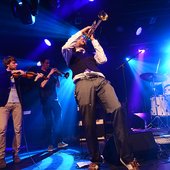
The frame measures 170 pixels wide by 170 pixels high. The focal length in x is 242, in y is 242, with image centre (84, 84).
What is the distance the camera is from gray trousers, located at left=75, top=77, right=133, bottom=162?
2.89 meters

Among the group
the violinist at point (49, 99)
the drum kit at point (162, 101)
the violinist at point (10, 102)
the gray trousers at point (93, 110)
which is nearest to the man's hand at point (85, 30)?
the gray trousers at point (93, 110)

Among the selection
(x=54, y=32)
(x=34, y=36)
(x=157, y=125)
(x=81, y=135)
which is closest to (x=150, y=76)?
(x=157, y=125)

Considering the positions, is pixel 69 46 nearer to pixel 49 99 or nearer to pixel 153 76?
pixel 49 99

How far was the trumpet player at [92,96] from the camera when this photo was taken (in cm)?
289

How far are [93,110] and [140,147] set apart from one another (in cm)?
97

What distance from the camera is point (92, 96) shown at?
3.15 meters

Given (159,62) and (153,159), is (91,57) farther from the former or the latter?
(159,62)

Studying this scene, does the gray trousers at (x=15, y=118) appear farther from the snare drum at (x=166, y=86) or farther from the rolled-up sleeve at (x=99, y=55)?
the snare drum at (x=166, y=86)

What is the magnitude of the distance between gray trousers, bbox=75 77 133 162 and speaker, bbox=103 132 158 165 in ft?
1.47

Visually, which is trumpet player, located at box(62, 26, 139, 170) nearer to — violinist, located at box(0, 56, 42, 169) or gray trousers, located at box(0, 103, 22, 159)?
violinist, located at box(0, 56, 42, 169)

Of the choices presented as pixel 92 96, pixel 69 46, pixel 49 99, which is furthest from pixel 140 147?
pixel 49 99

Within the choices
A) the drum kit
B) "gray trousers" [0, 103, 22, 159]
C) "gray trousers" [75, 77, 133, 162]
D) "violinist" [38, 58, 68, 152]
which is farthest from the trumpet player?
the drum kit

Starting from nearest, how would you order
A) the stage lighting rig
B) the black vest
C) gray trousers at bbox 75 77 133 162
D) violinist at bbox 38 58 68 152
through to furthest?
gray trousers at bbox 75 77 133 162 < the black vest < the stage lighting rig < violinist at bbox 38 58 68 152

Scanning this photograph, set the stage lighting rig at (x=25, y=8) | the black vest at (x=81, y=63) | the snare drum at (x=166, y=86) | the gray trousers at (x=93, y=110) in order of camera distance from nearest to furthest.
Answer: the gray trousers at (x=93, y=110) → the black vest at (x=81, y=63) → the stage lighting rig at (x=25, y=8) → the snare drum at (x=166, y=86)
